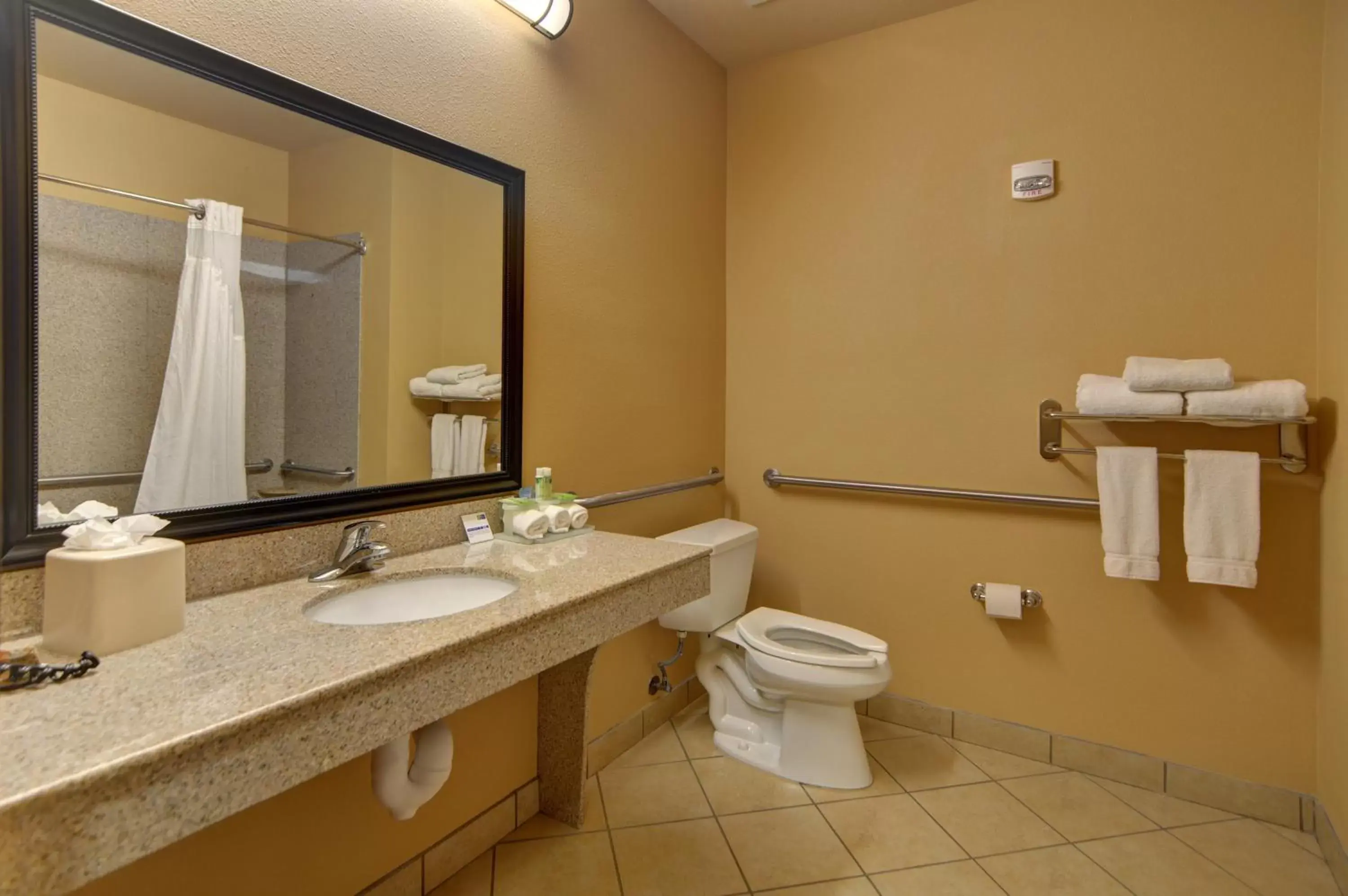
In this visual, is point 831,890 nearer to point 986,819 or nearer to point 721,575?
point 986,819

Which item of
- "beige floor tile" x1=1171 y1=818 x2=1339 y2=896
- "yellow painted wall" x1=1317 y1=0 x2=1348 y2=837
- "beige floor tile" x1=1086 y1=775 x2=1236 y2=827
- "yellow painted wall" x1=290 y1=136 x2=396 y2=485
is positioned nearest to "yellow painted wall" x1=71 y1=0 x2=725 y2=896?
"yellow painted wall" x1=290 y1=136 x2=396 y2=485

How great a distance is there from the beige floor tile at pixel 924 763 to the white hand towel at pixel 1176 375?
127 centimetres

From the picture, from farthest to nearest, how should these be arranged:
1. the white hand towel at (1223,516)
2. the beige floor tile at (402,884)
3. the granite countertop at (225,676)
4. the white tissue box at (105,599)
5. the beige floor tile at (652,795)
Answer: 1. the beige floor tile at (652,795)
2. the white hand towel at (1223,516)
3. the beige floor tile at (402,884)
4. the white tissue box at (105,599)
5. the granite countertop at (225,676)

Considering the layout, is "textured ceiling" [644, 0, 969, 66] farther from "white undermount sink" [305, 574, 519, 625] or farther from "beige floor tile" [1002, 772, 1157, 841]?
"beige floor tile" [1002, 772, 1157, 841]

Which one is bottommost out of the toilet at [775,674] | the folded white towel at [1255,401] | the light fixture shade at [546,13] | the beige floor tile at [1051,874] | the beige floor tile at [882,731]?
the beige floor tile at [1051,874]

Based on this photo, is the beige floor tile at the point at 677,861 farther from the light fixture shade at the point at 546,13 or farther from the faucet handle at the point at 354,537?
the light fixture shade at the point at 546,13

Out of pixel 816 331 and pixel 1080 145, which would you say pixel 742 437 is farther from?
pixel 1080 145

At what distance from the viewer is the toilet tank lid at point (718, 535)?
217 cm

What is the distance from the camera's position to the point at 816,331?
2516 millimetres

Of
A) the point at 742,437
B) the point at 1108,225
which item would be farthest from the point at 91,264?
the point at 1108,225

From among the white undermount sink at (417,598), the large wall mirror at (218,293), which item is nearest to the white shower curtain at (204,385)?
the large wall mirror at (218,293)

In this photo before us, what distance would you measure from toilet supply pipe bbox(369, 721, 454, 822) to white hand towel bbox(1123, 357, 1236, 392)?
194cm

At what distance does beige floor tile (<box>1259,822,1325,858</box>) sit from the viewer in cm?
172

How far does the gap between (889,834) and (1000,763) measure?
2.00 ft
